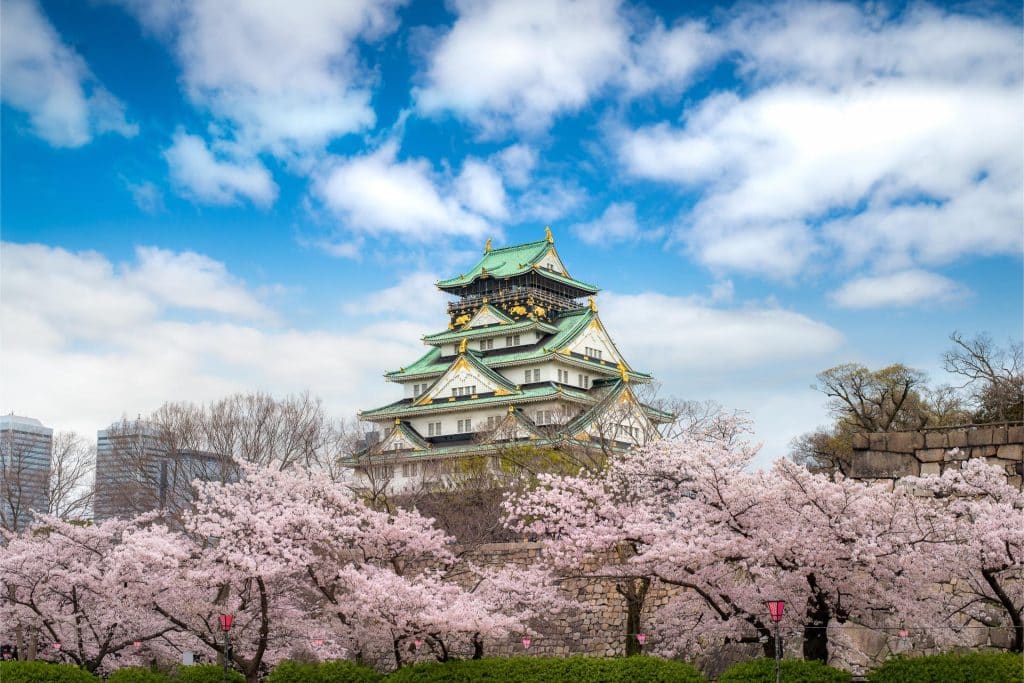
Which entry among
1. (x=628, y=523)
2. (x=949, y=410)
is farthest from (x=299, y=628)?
(x=949, y=410)

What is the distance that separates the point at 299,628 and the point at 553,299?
44.3 m

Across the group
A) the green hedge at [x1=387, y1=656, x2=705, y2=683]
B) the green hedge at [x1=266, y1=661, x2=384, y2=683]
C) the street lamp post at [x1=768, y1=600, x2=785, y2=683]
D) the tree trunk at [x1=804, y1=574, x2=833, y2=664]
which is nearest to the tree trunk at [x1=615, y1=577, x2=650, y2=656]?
the green hedge at [x1=387, y1=656, x2=705, y2=683]

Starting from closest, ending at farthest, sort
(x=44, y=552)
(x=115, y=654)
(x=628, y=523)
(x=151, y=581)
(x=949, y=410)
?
(x=628, y=523) → (x=151, y=581) → (x=44, y=552) → (x=115, y=654) → (x=949, y=410)

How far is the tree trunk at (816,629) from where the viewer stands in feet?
63.8

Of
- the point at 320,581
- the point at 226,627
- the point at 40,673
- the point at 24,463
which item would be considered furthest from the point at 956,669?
the point at 24,463

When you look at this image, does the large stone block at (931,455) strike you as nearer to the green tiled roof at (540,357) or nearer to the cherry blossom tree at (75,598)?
the cherry blossom tree at (75,598)

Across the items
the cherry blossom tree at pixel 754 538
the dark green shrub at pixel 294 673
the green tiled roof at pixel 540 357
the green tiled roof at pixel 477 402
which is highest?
the green tiled roof at pixel 540 357

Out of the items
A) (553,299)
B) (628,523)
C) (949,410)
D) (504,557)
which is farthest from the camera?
(553,299)

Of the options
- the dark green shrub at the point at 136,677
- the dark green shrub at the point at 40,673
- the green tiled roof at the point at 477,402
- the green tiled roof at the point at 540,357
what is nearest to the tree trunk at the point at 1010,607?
the dark green shrub at the point at 136,677

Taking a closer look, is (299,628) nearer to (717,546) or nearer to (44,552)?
(44,552)

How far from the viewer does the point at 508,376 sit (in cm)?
6184

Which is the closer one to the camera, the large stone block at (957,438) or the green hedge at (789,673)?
the green hedge at (789,673)

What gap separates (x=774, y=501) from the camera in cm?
1922

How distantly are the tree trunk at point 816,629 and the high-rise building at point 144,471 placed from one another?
26.0 metres
